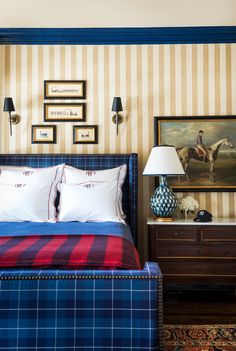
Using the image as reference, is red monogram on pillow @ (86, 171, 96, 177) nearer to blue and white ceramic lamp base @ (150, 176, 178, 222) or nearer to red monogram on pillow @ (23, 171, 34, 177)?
red monogram on pillow @ (23, 171, 34, 177)

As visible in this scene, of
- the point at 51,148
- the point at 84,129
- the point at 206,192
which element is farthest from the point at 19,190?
the point at 206,192

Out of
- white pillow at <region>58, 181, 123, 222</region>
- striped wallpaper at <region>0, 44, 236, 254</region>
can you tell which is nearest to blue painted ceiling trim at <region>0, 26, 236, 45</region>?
striped wallpaper at <region>0, 44, 236, 254</region>

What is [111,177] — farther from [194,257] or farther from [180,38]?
[180,38]

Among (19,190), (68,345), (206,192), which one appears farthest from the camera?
(206,192)

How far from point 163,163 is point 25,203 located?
51.8 inches

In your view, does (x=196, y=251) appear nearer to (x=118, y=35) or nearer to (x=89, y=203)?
(x=89, y=203)

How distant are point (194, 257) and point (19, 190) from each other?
1705mm

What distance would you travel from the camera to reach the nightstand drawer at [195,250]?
3049mm

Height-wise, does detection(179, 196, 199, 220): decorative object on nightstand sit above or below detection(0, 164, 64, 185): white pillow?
below

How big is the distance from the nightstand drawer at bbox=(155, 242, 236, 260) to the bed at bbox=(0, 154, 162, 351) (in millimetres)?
1621

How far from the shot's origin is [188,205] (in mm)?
3326

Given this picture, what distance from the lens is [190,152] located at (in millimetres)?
3602

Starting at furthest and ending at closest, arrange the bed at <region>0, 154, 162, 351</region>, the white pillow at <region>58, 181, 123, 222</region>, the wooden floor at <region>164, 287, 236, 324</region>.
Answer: the white pillow at <region>58, 181, 123, 222</region> → the wooden floor at <region>164, 287, 236, 324</region> → the bed at <region>0, 154, 162, 351</region>

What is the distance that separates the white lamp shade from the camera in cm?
313
